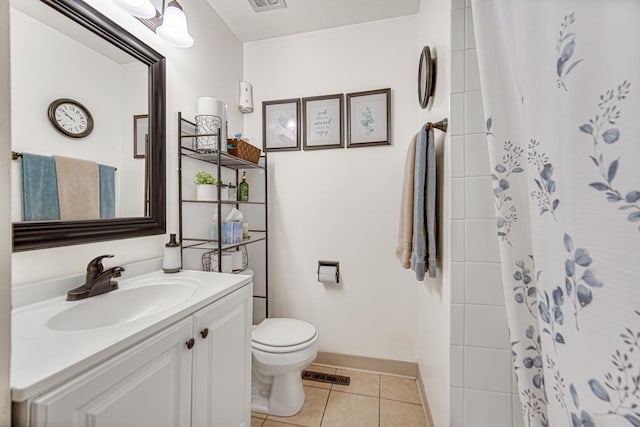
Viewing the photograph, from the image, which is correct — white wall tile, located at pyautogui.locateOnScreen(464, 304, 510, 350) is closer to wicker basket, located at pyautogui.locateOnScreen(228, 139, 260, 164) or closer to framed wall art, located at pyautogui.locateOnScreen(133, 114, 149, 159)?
wicker basket, located at pyautogui.locateOnScreen(228, 139, 260, 164)

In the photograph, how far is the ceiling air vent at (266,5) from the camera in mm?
1632

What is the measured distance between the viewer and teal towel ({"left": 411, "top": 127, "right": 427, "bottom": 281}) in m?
1.13

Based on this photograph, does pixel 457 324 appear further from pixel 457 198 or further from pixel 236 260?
pixel 236 260

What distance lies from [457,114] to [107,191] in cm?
141

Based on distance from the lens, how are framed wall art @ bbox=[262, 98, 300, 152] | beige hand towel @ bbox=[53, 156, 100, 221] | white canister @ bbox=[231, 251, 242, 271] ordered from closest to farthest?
1. beige hand towel @ bbox=[53, 156, 100, 221]
2. white canister @ bbox=[231, 251, 242, 271]
3. framed wall art @ bbox=[262, 98, 300, 152]

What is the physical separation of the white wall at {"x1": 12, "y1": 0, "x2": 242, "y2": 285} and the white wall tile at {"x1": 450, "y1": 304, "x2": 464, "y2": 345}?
4.47 feet

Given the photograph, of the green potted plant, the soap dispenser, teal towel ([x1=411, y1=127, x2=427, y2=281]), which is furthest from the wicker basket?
teal towel ([x1=411, y1=127, x2=427, y2=281])

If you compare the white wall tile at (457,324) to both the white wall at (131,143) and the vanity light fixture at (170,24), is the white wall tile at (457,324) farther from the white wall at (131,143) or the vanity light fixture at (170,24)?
the vanity light fixture at (170,24)

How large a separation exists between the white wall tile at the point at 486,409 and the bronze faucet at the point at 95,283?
139 centimetres

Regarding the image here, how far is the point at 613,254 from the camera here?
0.31 metres

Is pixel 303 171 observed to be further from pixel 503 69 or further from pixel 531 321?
pixel 531 321

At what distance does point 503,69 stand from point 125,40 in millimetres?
1421

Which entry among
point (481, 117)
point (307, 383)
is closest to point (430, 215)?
point (481, 117)

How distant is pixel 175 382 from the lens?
789mm
